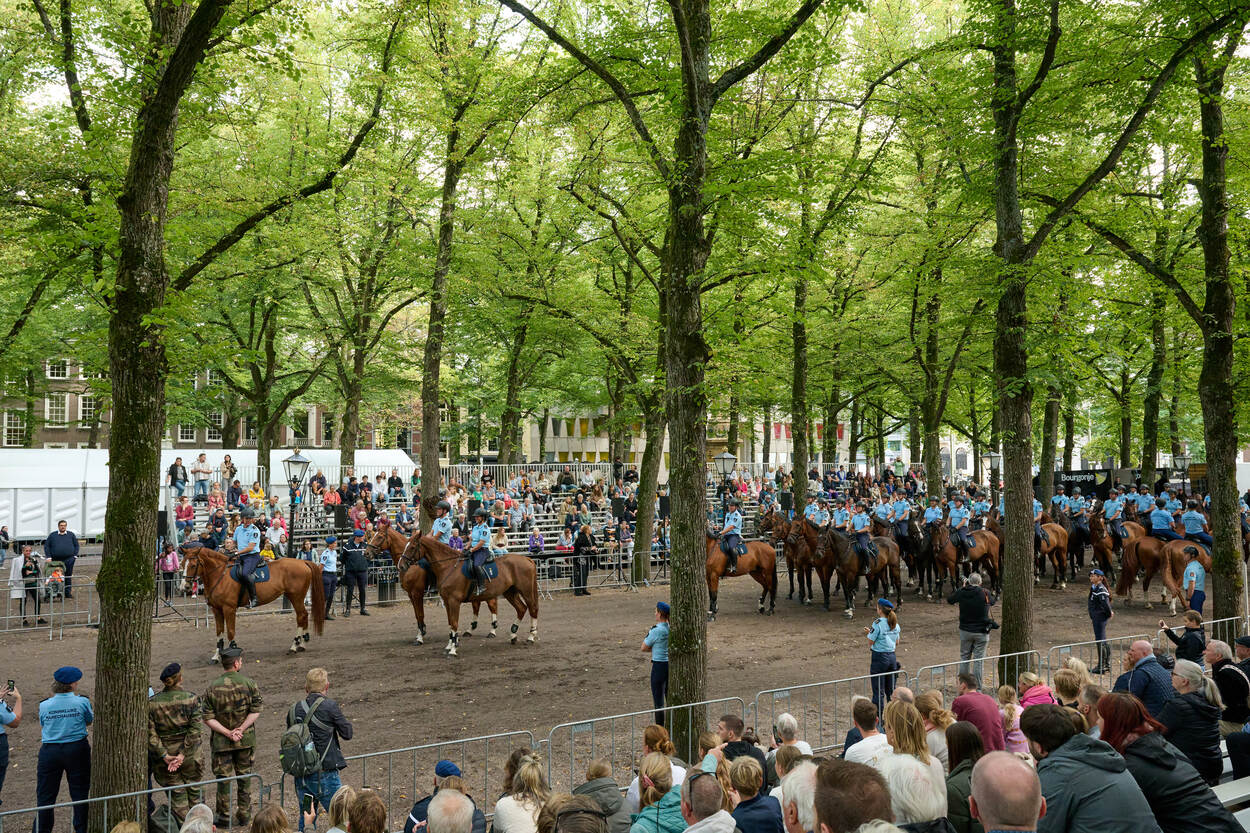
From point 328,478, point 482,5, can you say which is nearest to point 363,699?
point 482,5

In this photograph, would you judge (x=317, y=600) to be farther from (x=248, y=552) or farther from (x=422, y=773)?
(x=422, y=773)

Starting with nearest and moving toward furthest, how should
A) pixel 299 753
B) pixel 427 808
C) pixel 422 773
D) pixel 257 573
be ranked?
pixel 427 808 < pixel 299 753 < pixel 422 773 < pixel 257 573

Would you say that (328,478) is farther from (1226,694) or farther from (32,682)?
(1226,694)

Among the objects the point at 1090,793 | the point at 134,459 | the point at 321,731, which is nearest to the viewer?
the point at 1090,793

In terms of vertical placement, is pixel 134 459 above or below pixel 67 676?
above

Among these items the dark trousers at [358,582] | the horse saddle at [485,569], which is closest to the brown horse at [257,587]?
the horse saddle at [485,569]

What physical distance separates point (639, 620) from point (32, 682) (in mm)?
11179

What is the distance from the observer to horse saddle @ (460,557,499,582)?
16156 millimetres

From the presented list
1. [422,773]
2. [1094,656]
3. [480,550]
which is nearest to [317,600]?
[480,550]

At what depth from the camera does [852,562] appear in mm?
19203

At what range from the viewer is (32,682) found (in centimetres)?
1319

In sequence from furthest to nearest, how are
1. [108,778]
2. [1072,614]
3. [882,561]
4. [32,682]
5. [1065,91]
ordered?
1. [882,561]
2. [1072,614]
3. [32,682]
4. [1065,91]
5. [108,778]

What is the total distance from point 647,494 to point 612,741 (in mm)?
15713

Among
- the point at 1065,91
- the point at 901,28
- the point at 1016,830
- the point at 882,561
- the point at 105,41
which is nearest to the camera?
Answer: the point at 1016,830
